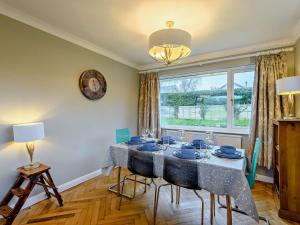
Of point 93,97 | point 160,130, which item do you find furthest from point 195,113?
point 93,97

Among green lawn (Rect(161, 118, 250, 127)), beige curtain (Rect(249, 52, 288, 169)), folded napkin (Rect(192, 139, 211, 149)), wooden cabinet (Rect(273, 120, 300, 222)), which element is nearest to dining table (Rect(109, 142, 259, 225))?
folded napkin (Rect(192, 139, 211, 149))

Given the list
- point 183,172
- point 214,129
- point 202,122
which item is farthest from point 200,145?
point 202,122

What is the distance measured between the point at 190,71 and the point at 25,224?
365cm

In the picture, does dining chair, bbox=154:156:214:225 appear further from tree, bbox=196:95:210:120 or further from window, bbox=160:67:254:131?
tree, bbox=196:95:210:120

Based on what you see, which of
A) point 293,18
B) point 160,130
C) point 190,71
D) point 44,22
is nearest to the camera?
point 293,18

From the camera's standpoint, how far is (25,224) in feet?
6.18

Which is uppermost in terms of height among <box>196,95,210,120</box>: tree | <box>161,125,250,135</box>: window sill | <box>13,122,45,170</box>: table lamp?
<box>196,95,210,120</box>: tree

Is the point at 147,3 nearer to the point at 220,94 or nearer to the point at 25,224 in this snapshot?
the point at 220,94

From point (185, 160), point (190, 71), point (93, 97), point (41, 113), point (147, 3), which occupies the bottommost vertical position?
point (185, 160)

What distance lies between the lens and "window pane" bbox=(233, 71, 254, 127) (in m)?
3.16

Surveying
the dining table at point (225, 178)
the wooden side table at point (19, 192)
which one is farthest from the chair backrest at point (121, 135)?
the wooden side table at point (19, 192)

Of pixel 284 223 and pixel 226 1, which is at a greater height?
pixel 226 1

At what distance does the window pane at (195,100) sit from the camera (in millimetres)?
3477

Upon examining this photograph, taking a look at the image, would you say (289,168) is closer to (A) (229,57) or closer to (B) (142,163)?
(B) (142,163)
